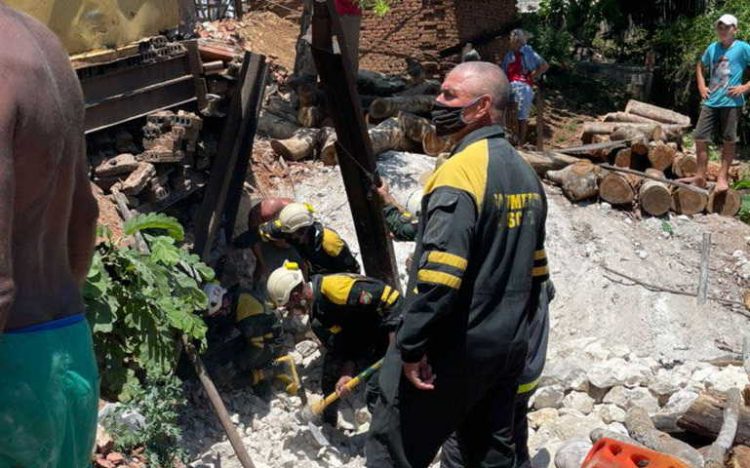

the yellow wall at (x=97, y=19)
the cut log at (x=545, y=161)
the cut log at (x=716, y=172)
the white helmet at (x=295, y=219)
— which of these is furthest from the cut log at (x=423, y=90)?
the white helmet at (x=295, y=219)

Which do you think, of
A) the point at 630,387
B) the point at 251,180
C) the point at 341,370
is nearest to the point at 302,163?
the point at 251,180

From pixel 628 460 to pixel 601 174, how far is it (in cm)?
533

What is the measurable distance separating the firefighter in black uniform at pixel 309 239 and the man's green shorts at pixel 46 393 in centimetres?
416

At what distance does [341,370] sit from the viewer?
236 inches

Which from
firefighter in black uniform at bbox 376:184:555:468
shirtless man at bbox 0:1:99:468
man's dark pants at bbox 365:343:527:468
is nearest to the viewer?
shirtless man at bbox 0:1:99:468

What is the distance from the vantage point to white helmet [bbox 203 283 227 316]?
5.76 m

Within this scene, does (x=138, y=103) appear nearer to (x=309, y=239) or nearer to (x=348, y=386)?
(x=309, y=239)

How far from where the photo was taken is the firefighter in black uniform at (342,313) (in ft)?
18.9

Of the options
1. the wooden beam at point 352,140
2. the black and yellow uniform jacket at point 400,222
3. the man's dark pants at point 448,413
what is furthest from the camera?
the black and yellow uniform jacket at point 400,222

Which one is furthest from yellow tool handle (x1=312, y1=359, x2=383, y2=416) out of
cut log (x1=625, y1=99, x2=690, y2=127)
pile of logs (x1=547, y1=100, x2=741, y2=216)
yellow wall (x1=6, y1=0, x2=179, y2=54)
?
cut log (x1=625, y1=99, x2=690, y2=127)

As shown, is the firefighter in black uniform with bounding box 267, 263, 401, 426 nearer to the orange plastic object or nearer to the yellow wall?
the orange plastic object

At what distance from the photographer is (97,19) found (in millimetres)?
5938

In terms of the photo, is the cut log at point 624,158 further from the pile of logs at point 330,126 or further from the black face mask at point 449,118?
the black face mask at point 449,118

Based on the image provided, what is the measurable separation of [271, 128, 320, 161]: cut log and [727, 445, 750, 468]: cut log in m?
5.21
